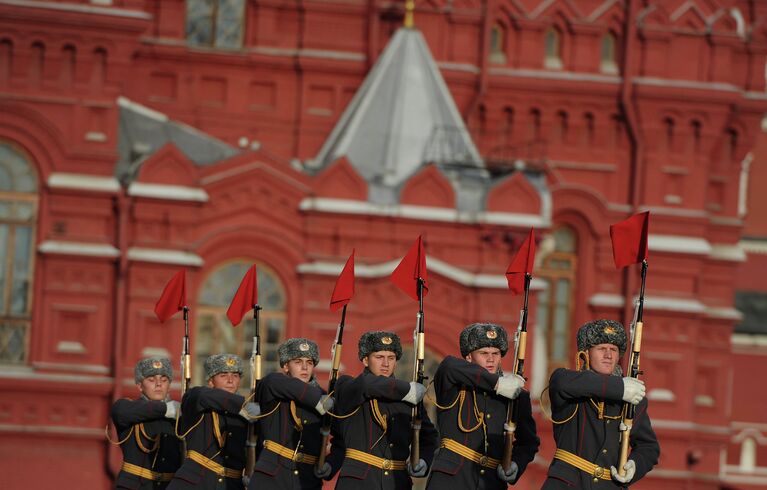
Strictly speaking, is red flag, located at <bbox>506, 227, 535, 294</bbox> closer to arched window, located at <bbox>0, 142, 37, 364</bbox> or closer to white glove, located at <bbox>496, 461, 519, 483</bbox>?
white glove, located at <bbox>496, 461, 519, 483</bbox>

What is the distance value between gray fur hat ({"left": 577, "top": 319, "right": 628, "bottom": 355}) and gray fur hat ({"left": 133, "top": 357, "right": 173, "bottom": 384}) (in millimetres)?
3978

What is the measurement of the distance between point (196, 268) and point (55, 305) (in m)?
1.74

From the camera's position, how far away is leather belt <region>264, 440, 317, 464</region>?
521 inches

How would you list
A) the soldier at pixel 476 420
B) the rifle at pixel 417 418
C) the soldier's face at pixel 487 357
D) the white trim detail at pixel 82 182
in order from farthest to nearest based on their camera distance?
the white trim detail at pixel 82 182
the rifle at pixel 417 418
the soldier's face at pixel 487 357
the soldier at pixel 476 420

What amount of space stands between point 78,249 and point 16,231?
794mm

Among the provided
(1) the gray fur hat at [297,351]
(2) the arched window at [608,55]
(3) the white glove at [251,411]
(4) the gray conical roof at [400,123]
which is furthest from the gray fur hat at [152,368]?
(2) the arched window at [608,55]

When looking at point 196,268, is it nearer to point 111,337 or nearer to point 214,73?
point 111,337

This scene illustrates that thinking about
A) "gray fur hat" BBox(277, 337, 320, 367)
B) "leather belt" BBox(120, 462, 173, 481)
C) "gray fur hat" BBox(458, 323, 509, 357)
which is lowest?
"leather belt" BBox(120, 462, 173, 481)

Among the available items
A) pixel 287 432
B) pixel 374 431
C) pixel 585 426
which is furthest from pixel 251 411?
→ pixel 585 426

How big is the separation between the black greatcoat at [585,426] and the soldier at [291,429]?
2.17 metres

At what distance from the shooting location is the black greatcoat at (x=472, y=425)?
39.9ft

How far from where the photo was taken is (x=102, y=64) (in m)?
23.2

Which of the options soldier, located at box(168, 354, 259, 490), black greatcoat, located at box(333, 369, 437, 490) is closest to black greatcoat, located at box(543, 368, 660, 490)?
black greatcoat, located at box(333, 369, 437, 490)

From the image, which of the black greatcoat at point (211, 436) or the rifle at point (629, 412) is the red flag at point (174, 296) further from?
the rifle at point (629, 412)
